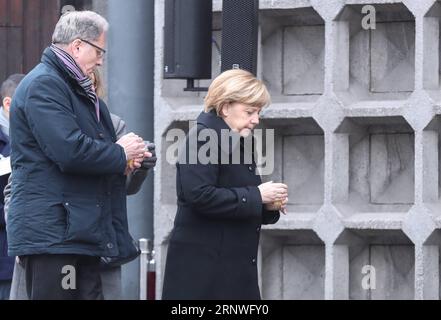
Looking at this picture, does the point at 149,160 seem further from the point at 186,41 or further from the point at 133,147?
the point at 186,41

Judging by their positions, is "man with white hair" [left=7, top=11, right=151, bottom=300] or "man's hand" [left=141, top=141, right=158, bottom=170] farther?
"man's hand" [left=141, top=141, right=158, bottom=170]

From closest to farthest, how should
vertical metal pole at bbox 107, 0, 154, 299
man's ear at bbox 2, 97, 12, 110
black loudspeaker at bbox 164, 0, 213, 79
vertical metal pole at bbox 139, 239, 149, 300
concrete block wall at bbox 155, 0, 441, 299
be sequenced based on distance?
black loudspeaker at bbox 164, 0, 213, 79, concrete block wall at bbox 155, 0, 441, 299, man's ear at bbox 2, 97, 12, 110, vertical metal pole at bbox 139, 239, 149, 300, vertical metal pole at bbox 107, 0, 154, 299

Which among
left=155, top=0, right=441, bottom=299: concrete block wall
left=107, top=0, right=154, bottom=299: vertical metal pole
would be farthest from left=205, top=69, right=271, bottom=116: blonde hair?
left=107, top=0, right=154, bottom=299: vertical metal pole

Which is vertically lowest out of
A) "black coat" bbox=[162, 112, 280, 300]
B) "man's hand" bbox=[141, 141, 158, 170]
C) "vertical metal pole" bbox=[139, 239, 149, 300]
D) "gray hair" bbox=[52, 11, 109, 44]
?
"vertical metal pole" bbox=[139, 239, 149, 300]

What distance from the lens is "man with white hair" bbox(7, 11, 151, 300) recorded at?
6.07 metres

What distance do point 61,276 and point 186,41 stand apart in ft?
5.59

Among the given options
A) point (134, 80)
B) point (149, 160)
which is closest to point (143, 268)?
point (134, 80)

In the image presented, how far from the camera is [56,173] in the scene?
612 cm

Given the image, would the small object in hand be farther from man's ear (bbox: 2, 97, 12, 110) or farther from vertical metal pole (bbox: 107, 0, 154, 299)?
vertical metal pole (bbox: 107, 0, 154, 299)

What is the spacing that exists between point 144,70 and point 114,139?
6.18 feet

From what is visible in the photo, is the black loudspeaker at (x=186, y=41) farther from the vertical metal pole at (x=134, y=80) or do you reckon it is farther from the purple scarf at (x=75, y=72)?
the purple scarf at (x=75, y=72)

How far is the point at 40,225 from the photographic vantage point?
6070 millimetres

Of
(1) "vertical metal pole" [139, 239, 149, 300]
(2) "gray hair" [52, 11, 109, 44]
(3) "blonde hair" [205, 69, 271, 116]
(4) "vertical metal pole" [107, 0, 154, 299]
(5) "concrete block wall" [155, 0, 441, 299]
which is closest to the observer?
(3) "blonde hair" [205, 69, 271, 116]

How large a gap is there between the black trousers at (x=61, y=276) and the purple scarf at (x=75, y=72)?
2.08ft
